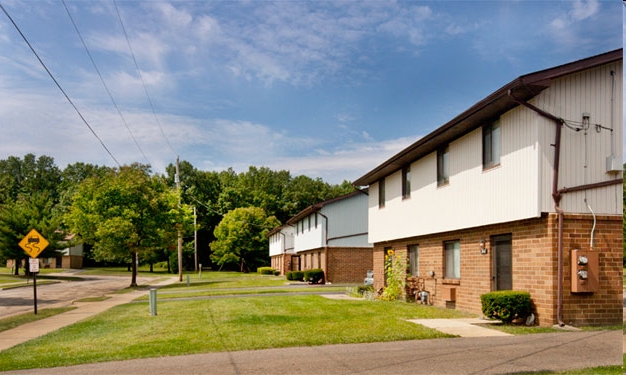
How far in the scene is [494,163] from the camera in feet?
48.1

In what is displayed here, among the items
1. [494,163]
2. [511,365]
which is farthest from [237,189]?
[511,365]

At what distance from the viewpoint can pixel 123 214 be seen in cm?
3650

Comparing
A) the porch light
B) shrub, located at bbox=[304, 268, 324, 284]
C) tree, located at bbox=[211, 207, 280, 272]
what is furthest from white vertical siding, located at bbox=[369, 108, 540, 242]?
tree, located at bbox=[211, 207, 280, 272]

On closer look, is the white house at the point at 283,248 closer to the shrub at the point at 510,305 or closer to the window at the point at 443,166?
the window at the point at 443,166

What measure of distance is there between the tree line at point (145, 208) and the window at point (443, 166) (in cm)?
2374

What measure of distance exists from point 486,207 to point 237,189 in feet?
242

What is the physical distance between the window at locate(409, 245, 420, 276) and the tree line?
21.2m

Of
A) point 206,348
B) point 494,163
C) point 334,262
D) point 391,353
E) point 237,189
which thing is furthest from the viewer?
point 237,189

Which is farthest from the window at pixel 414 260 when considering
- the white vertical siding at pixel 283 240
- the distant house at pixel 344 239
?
the white vertical siding at pixel 283 240

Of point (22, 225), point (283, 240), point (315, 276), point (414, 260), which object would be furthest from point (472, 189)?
point (22, 225)

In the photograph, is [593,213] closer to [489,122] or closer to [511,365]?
[489,122]

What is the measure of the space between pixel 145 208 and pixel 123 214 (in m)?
1.55

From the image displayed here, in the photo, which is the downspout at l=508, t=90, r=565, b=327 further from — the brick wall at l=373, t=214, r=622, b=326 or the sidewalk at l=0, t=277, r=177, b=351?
the sidewalk at l=0, t=277, r=177, b=351

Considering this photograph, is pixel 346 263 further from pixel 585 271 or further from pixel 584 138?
pixel 585 271
